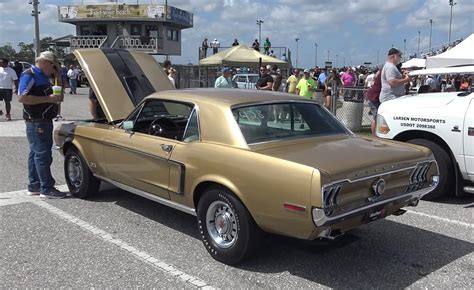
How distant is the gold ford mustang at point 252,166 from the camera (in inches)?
145

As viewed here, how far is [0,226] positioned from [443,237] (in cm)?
462

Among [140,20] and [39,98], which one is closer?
[39,98]

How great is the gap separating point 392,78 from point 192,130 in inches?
202

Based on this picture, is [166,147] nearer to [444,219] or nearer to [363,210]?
[363,210]

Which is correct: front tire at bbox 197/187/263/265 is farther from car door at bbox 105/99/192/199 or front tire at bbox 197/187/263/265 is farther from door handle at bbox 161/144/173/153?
door handle at bbox 161/144/173/153

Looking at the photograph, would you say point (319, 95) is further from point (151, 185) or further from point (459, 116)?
point (151, 185)

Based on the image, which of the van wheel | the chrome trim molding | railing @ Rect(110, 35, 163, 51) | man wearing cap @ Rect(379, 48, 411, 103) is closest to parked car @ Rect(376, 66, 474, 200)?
the van wheel

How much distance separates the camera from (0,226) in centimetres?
521

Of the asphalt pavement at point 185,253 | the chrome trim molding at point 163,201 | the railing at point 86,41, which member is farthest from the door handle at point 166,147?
the railing at point 86,41

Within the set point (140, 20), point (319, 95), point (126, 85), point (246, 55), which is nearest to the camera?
point (126, 85)

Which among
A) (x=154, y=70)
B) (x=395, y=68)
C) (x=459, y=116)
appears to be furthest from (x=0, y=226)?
(x=395, y=68)

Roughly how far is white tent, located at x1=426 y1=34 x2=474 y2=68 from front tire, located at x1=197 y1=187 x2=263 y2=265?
10077mm

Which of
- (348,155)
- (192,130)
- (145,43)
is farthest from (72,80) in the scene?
(145,43)

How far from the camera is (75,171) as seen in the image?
21.1 feet
